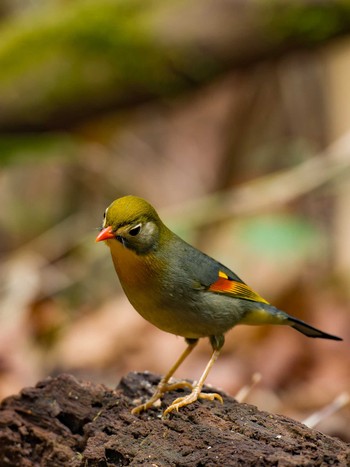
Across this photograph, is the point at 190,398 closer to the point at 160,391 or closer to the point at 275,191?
the point at 160,391

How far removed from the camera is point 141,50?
28.0 ft

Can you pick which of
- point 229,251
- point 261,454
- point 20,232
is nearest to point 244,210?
point 229,251

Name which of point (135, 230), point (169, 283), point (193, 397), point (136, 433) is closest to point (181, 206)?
point (169, 283)

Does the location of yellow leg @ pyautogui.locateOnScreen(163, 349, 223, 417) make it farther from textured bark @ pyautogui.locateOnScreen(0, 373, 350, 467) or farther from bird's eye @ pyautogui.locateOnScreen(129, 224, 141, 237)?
bird's eye @ pyautogui.locateOnScreen(129, 224, 141, 237)

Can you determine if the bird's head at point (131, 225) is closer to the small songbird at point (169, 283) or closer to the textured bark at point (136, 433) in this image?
the small songbird at point (169, 283)

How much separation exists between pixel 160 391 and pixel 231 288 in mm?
668

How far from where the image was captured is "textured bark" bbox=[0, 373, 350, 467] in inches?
142

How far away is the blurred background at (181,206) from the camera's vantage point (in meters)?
8.39

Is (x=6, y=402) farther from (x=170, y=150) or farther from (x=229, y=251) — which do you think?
(x=170, y=150)

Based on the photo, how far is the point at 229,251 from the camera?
32.9 ft

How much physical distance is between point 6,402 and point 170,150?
11689 millimetres

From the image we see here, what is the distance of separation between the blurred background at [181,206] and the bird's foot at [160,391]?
227 cm

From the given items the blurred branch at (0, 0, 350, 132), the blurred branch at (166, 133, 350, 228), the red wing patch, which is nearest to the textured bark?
the red wing patch

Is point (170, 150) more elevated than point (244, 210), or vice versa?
point (170, 150)
